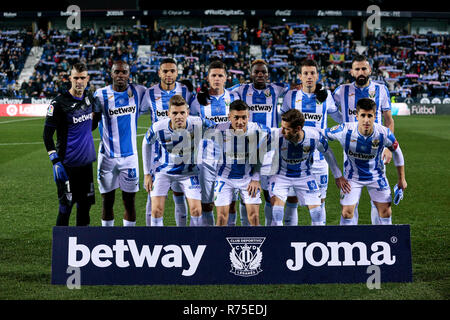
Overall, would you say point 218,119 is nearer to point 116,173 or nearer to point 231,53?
point 116,173

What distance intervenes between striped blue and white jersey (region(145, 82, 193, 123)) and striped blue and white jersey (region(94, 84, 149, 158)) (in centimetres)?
25

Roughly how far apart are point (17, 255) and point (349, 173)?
12.4 feet

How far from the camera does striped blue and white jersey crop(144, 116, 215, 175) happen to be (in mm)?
6031

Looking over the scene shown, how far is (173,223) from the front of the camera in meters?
7.70

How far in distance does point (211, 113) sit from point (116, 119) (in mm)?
1104

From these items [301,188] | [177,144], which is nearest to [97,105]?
[177,144]

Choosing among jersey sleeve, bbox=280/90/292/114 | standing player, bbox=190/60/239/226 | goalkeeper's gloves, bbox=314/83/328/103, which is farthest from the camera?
jersey sleeve, bbox=280/90/292/114

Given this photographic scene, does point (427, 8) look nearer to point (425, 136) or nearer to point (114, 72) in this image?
point (425, 136)

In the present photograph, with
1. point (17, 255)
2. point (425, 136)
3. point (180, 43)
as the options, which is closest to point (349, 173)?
point (17, 255)

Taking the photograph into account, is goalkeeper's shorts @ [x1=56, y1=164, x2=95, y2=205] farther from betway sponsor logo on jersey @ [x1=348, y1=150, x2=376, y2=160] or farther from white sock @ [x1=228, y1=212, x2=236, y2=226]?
betway sponsor logo on jersey @ [x1=348, y1=150, x2=376, y2=160]

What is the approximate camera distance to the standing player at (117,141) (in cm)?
634

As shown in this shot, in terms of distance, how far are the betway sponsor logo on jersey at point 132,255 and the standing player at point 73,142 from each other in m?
1.20

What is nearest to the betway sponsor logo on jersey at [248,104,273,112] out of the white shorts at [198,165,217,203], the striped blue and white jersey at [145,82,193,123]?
the striped blue and white jersey at [145,82,193,123]

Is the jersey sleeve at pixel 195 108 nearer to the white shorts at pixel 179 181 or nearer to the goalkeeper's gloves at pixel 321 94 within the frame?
the white shorts at pixel 179 181
